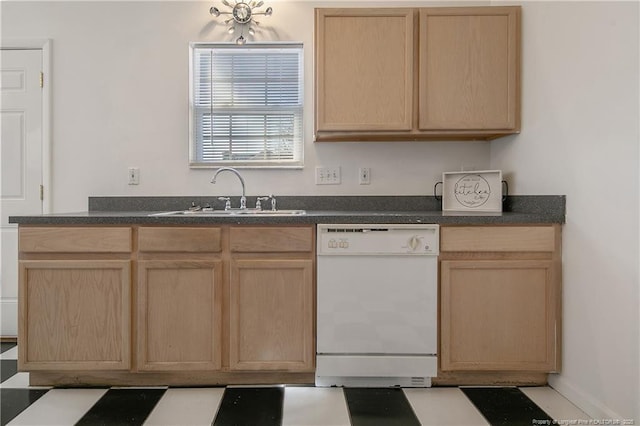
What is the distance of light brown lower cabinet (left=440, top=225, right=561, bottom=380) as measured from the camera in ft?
6.62

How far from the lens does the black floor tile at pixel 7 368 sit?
2175 mm

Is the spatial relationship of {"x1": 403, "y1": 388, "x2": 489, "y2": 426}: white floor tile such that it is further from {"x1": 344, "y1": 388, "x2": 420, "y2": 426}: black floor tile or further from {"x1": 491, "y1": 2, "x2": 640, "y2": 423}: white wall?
{"x1": 491, "y1": 2, "x2": 640, "y2": 423}: white wall

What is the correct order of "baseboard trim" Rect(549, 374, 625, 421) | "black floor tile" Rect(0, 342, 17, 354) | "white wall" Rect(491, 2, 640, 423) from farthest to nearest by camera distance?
"black floor tile" Rect(0, 342, 17, 354)
"baseboard trim" Rect(549, 374, 625, 421)
"white wall" Rect(491, 2, 640, 423)

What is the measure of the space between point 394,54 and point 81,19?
6.53 ft

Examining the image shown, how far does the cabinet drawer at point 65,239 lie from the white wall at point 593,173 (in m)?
2.19

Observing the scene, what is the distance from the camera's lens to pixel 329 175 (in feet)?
8.82

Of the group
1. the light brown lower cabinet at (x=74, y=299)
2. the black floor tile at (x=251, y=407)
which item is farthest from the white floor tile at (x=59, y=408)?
the black floor tile at (x=251, y=407)

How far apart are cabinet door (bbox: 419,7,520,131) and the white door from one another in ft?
7.90

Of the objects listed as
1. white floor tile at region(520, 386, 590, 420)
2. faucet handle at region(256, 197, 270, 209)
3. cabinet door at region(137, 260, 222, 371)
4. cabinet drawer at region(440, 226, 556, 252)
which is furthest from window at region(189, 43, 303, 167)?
white floor tile at region(520, 386, 590, 420)

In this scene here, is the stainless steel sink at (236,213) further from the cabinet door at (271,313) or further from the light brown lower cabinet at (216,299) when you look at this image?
the cabinet door at (271,313)

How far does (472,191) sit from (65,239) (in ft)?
7.20

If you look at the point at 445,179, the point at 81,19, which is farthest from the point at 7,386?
the point at 445,179

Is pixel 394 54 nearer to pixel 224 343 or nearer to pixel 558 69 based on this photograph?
pixel 558 69

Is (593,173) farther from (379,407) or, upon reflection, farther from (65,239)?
(65,239)
